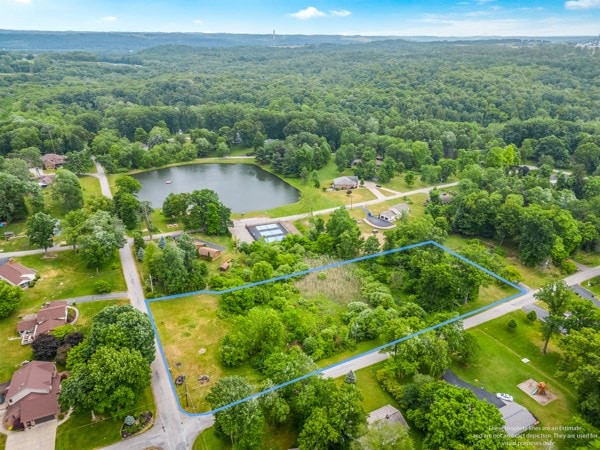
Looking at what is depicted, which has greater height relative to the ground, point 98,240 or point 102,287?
point 98,240

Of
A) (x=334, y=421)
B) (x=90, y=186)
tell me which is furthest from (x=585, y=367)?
(x=90, y=186)

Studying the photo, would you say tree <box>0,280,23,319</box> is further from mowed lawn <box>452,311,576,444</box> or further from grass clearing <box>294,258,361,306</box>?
mowed lawn <box>452,311,576,444</box>

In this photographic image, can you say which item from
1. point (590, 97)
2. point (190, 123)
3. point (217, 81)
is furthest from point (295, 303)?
point (217, 81)

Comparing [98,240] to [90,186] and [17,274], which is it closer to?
[17,274]

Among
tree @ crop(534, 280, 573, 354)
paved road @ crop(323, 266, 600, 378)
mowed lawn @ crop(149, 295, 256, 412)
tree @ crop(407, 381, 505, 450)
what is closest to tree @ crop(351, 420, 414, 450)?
tree @ crop(407, 381, 505, 450)

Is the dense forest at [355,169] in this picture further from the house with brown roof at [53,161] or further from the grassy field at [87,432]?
the grassy field at [87,432]

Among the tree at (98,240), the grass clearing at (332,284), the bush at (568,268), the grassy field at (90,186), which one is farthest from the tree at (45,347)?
the bush at (568,268)
